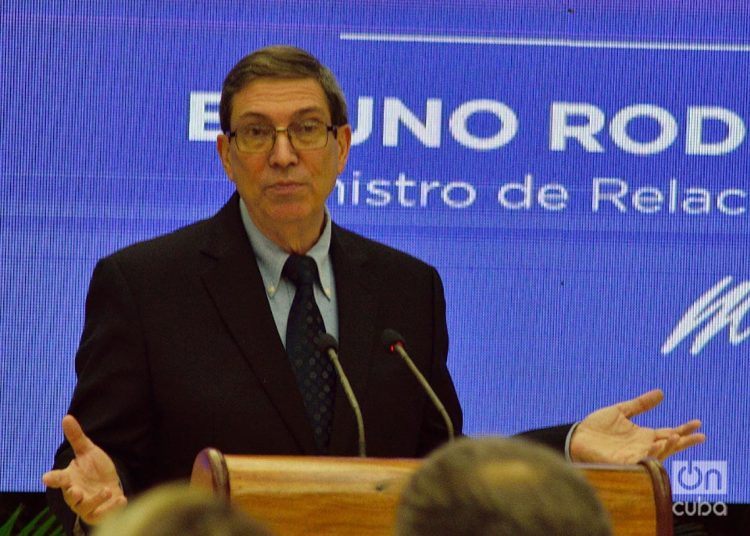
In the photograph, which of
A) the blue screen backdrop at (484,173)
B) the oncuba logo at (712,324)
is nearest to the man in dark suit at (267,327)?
the blue screen backdrop at (484,173)

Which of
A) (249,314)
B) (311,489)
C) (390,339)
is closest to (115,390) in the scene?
(249,314)

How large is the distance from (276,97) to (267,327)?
56 centimetres

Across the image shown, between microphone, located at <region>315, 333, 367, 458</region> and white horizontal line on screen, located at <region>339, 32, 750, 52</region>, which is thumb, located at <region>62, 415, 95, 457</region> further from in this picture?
white horizontal line on screen, located at <region>339, 32, 750, 52</region>

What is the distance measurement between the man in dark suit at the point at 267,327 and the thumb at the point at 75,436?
0.56 ft

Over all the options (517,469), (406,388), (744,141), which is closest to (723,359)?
(744,141)

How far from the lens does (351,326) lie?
3.16m

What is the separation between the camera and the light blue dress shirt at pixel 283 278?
320 centimetres

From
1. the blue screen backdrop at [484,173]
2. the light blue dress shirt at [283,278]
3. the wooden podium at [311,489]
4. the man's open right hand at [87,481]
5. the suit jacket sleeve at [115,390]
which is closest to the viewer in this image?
the wooden podium at [311,489]

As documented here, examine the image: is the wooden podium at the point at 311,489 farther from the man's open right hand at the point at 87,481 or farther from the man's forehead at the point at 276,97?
the man's forehead at the point at 276,97

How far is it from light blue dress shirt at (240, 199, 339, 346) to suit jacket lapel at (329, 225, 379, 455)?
24 mm

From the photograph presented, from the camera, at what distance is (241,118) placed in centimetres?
329

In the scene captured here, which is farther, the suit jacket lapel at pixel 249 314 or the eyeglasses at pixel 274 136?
the eyeglasses at pixel 274 136

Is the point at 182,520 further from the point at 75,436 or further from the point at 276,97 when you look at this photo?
the point at 276,97

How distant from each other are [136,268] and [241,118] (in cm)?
43
